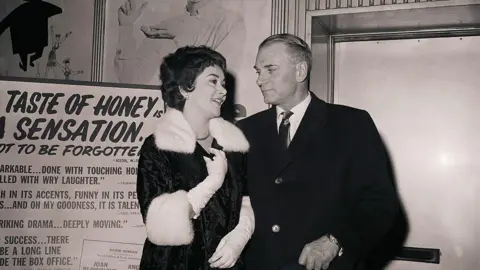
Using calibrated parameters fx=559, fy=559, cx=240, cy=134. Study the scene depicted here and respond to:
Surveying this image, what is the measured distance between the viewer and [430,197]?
2.86 m

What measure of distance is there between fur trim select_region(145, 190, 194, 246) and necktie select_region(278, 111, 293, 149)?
0.44 meters

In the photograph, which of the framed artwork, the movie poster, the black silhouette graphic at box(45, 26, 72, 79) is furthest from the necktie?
the black silhouette graphic at box(45, 26, 72, 79)

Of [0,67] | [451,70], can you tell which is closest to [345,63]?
[451,70]

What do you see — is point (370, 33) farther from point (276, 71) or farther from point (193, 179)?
point (193, 179)

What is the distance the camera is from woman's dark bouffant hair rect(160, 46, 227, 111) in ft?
5.98

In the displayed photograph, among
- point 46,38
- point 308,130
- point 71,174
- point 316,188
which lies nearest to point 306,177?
point 316,188

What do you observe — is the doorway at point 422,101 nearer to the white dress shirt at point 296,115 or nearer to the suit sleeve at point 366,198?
the white dress shirt at point 296,115

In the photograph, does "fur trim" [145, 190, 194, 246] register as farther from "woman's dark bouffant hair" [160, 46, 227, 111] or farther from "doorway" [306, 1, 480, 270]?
"doorway" [306, 1, 480, 270]

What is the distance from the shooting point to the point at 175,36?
2920 millimetres

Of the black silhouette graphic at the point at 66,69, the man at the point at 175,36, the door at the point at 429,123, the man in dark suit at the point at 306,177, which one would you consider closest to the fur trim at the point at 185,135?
the man in dark suit at the point at 306,177

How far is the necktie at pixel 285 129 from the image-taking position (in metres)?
1.96

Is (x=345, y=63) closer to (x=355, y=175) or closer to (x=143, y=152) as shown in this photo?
(x=355, y=175)

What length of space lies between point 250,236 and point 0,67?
6.68 feet

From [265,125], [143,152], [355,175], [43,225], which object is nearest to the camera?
[143,152]
